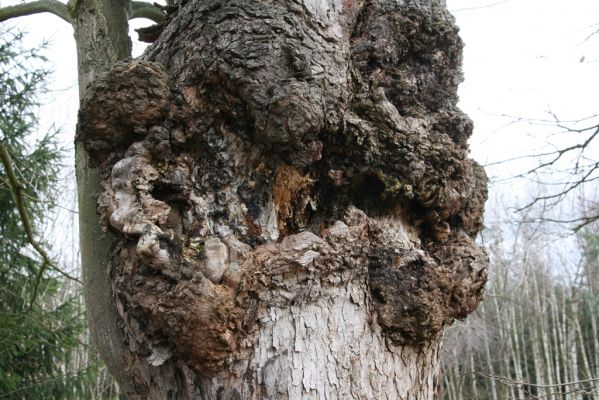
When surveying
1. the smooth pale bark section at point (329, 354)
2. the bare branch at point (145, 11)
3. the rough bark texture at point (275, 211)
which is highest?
the bare branch at point (145, 11)

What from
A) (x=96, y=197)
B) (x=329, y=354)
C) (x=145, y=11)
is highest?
(x=145, y=11)

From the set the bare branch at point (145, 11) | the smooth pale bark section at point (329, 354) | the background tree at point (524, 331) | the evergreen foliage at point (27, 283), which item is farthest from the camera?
the background tree at point (524, 331)

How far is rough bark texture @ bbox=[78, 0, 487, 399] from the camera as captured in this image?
155 centimetres

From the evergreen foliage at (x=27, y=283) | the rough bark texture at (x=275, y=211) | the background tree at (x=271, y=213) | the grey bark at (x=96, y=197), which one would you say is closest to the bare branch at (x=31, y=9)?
the grey bark at (x=96, y=197)

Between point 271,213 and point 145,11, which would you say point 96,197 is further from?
point 145,11

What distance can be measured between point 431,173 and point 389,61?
1.73ft

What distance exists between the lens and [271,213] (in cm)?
182

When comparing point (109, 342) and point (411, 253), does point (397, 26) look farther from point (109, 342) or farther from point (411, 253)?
point (109, 342)

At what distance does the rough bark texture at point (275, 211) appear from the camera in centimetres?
155

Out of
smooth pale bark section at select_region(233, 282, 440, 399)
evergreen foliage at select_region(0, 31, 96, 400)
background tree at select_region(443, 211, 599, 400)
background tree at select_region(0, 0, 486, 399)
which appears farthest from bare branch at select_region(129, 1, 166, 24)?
background tree at select_region(443, 211, 599, 400)

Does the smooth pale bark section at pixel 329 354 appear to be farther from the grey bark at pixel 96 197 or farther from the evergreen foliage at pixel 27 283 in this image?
the evergreen foliage at pixel 27 283

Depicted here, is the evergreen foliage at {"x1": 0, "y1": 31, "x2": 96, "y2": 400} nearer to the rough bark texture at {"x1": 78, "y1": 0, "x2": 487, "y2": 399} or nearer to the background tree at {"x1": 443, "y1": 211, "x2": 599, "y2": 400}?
the rough bark texture at {"x1": 78, "y1": 0, "x2": 487, "y2": 399}

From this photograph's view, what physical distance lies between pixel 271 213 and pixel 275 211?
0.09ft

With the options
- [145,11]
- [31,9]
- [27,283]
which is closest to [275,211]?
[145,11]
